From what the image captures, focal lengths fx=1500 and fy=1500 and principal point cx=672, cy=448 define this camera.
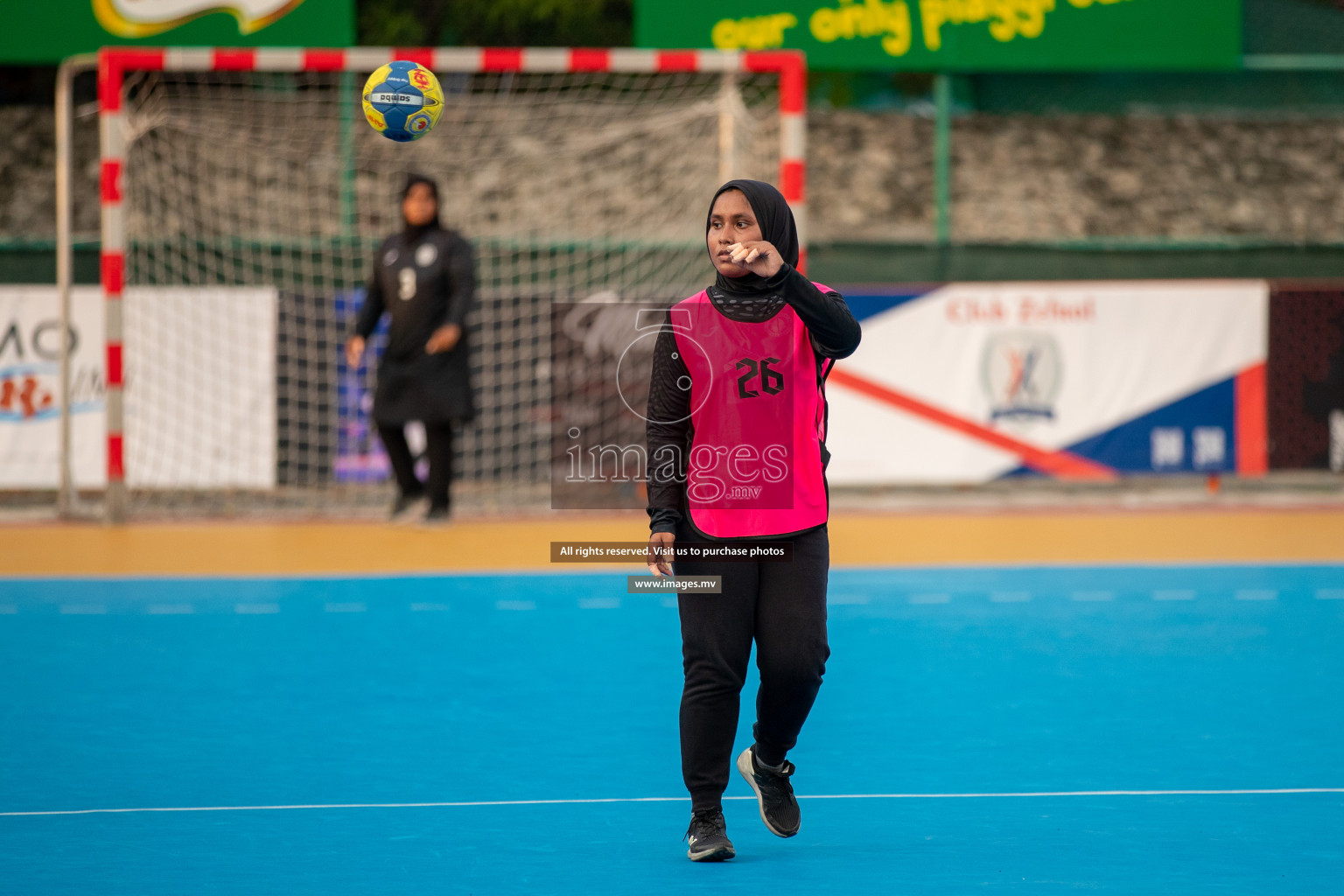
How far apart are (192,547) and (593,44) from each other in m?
7.54

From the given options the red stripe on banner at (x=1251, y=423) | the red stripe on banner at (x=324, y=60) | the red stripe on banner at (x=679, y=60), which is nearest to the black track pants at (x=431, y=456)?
the red stripe on banner at (x=324, y=60)

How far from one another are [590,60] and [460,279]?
1.99 meters

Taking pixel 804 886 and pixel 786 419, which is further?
pixel 786 419

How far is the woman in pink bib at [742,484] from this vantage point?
377cm

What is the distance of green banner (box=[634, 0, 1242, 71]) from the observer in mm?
12789

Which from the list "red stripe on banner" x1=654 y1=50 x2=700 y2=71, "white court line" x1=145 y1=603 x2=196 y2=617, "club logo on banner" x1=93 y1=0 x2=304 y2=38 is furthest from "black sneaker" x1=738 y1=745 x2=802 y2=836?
"club logo on banner" x1=93 y1=0 x2=304 y2=38

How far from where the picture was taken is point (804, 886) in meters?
3.54

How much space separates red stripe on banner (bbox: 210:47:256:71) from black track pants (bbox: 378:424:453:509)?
9.15 feet

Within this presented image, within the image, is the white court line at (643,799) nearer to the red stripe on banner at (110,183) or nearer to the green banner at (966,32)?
the red stripe on banner at (110,183)

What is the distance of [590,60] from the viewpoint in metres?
10.6

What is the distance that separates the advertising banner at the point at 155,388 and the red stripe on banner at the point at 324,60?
1968 mm

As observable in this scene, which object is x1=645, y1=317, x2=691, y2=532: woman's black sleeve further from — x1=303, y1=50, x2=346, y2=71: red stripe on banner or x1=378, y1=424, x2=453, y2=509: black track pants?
x1=303, y1=50, x2=346, y2=71: red stripe on banner

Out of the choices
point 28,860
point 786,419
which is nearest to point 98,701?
point 28,860

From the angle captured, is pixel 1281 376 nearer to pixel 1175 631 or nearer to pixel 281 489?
pixel 1175 631
